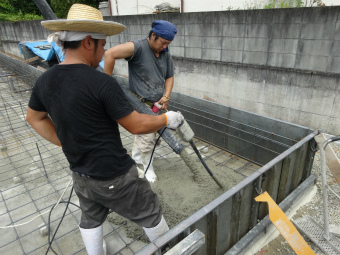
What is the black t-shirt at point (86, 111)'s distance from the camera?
119 centimetres

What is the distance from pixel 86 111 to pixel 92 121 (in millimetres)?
69

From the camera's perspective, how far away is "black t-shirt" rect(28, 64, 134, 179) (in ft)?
3.89

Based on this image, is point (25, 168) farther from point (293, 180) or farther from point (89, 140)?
point (293, 180)

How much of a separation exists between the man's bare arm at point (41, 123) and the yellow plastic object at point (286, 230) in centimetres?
154

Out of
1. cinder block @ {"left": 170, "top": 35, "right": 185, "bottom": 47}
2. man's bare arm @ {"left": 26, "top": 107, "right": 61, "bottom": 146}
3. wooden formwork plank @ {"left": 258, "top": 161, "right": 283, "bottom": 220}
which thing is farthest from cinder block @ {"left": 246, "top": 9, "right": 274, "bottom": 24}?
man's bare arm @ {"left": 26, "top": 107, "right": 61, "bottom": 146}

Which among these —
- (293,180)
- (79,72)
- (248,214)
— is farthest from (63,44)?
(293,180)

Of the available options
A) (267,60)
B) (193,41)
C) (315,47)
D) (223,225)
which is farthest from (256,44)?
(223,225)

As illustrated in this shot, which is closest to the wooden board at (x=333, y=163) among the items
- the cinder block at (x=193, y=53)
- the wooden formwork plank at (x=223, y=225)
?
the wooden formwork plank at (x=223, y=225)

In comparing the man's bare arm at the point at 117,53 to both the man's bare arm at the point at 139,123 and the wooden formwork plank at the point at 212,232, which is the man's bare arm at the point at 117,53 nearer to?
the man's bare arm at the point at 139,123

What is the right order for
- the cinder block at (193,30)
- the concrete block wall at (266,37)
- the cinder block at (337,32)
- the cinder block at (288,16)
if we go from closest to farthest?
1. the cinder block at (337,32)
2. the concrete block wall at (266,37)
3. the cinder block at (288,16)
4. the cinder block at (193,30)

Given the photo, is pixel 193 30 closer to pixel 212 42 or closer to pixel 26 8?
pixel 212 42

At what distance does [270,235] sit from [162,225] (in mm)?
1061

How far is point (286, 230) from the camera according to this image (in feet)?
5.59

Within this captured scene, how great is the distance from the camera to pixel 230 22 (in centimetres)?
422
